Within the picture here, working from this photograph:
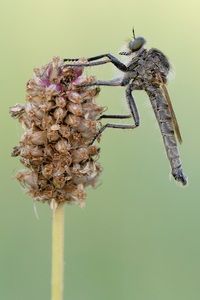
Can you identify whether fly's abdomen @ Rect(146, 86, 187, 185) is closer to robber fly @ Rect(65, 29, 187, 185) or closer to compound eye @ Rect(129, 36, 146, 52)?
robber fly @ Rect(65, 29, 187, 185)

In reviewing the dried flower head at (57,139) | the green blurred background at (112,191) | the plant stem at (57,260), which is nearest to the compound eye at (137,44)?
the green blurred background at (112,191)

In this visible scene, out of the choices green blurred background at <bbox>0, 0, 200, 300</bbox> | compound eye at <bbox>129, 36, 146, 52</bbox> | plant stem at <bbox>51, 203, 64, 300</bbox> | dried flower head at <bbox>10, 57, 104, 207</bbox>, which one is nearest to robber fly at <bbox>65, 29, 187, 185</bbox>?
compound eye at <bbox>129, 36, 146, 52</bbox>

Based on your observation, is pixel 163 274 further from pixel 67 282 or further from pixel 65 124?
pixel 65 124

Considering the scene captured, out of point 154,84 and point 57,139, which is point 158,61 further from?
point 57,139

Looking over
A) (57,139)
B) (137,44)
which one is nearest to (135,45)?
(137,44)

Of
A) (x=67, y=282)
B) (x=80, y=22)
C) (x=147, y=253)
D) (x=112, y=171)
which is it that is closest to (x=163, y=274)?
(x=147, y=253)
